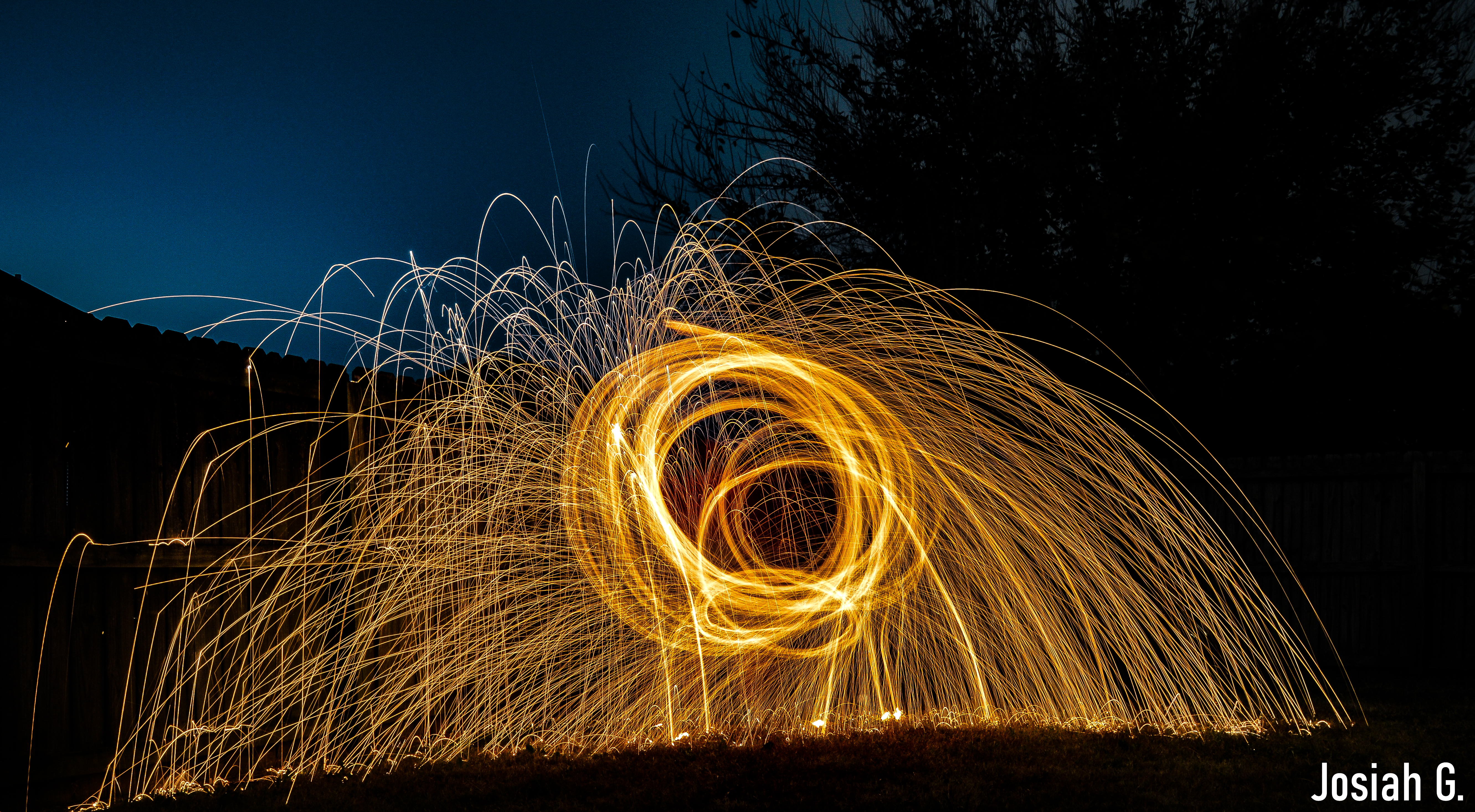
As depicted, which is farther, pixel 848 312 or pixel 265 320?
pixel 848 312

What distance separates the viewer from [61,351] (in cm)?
428

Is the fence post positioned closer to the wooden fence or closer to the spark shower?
the spark shower

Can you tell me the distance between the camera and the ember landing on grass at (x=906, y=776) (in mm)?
4543

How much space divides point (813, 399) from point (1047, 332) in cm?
515

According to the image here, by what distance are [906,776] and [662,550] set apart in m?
2.00

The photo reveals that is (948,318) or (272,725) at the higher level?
(948,318)

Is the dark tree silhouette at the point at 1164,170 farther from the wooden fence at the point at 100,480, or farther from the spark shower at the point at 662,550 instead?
the wooden fence at the point at 100,480

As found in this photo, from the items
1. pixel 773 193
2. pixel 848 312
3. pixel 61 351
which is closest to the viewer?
pixel 61 351

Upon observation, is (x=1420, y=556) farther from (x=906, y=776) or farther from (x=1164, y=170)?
(x=906, y=776)

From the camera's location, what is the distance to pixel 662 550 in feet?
20.3

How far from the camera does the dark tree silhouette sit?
10.5 metres

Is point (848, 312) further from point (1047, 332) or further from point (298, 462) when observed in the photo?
point (1047, 332)

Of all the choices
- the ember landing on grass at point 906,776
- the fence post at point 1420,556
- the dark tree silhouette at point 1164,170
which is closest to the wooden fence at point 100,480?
the ember landing on grass at point 906,776

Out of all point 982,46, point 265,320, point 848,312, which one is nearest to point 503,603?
point 265,320
